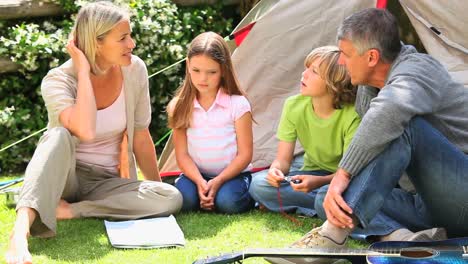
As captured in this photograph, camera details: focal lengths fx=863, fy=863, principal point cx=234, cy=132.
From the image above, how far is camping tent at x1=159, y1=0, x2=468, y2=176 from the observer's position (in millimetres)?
4211

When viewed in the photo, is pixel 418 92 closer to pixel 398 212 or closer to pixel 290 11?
pixel 398 212

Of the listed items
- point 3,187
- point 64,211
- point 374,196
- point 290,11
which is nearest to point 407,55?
point 374,196

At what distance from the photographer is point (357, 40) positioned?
10.4 ft

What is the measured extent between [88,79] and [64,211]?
23.4 inches

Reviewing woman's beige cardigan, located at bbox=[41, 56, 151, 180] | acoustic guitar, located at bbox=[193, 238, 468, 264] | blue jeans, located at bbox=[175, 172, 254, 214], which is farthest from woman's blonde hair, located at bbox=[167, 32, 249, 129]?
acoustic guitar, located at bbox=[193, 238, 468, 264]

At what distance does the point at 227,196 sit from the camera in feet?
13.0

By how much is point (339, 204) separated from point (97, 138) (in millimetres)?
1397

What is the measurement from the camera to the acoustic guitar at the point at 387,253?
2.79 m

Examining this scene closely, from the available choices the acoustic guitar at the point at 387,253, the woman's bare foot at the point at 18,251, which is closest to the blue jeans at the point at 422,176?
the acoustic guitar at the point at 387,253

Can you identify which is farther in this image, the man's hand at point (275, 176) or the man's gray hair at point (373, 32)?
the man's hand at point (275, 176)

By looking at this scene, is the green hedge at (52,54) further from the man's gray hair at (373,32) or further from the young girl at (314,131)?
the man's gray hair at (373,32)

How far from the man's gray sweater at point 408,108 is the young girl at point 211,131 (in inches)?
41.3

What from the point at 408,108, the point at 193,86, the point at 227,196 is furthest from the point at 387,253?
the point at 193,86

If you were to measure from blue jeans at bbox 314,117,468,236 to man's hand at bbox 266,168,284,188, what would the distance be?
2.45 feet
